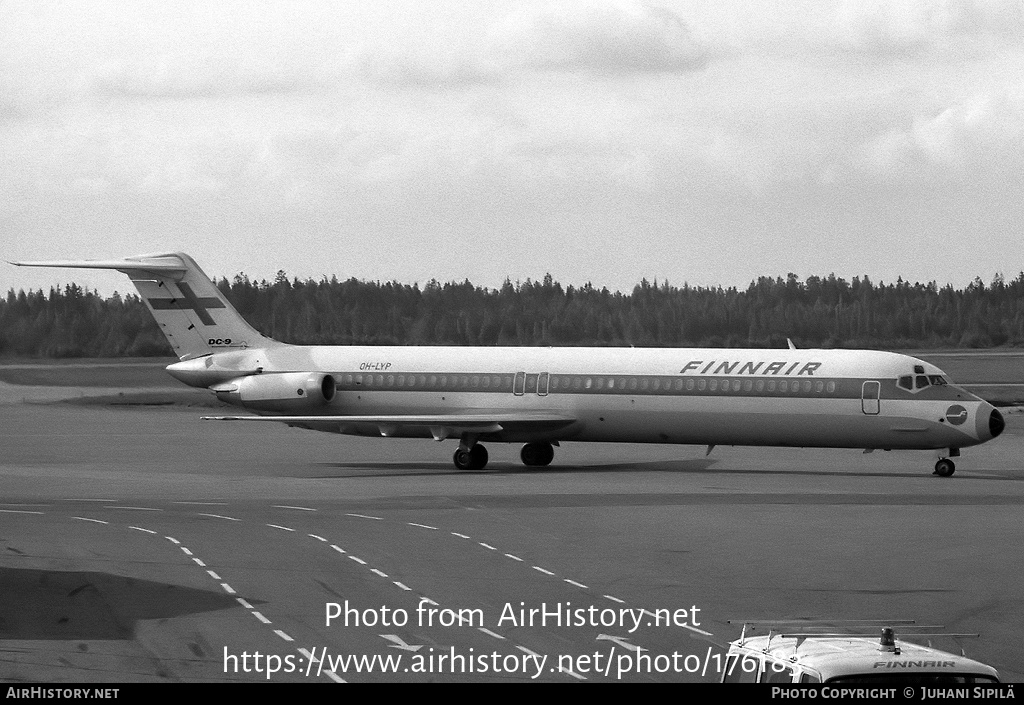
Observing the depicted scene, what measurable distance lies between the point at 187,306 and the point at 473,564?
27570 mm

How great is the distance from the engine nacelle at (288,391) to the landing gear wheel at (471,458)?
16.1 feet

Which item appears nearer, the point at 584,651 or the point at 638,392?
the point at 584,651

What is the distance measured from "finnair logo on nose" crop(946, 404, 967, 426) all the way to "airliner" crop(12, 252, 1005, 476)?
0.03 metres

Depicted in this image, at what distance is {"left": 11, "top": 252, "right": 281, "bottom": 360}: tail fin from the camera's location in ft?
160

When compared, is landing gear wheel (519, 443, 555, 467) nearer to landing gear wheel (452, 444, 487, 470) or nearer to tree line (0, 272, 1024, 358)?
landing gear wheel (452, 444, 487, 470)

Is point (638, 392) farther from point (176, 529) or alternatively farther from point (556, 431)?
point (176, 529)

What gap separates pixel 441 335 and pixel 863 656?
202ft

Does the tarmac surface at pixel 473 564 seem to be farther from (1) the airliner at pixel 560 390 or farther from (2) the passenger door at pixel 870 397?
(2) the passenger door at pixel 870 397

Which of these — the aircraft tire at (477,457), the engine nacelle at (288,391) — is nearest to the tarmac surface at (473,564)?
the aircraft tire at (477,457)

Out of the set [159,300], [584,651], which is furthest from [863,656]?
[159,300]

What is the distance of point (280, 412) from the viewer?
154ft

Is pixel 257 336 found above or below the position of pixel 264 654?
above

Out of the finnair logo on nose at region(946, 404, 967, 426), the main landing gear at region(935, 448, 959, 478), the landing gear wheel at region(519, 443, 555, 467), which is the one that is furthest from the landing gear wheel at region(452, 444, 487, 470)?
the finnair logo on nose at region(946, 404, 967, 426)
